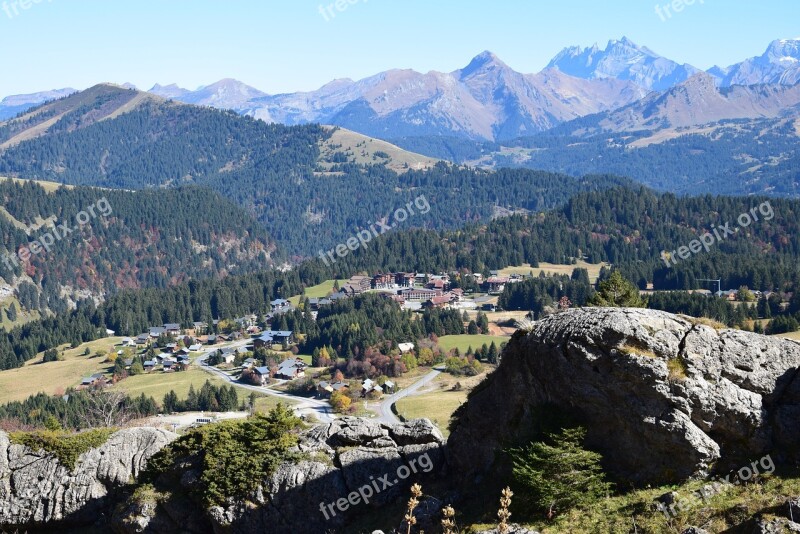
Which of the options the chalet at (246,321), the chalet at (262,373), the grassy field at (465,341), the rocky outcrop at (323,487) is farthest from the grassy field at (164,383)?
the rocky outcrop at (323,487)

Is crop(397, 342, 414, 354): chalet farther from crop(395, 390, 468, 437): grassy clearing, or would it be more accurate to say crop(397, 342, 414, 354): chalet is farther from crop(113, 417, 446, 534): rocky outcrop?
crop(113, 417, 446, 534): rocky outcrop

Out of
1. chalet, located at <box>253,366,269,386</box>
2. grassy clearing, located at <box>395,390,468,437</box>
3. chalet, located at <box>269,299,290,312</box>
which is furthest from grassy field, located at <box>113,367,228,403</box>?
chalet, located at <box>269,299,290,312</box>

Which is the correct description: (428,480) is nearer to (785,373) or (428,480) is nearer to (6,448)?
(785,373)

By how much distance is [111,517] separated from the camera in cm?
3894

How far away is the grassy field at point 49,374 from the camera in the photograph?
125 meters

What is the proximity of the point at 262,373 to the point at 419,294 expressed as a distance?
7081 centimetres

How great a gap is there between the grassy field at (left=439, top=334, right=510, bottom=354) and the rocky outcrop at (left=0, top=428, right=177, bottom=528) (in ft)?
297

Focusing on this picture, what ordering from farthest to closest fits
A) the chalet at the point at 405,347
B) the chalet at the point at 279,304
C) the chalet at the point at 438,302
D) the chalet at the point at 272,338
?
1. the chalet at the point at 279,304
2. the chalet at the point at 438,302
3. the chalet at the point at 272,338
4. the chalet at the point at 405,347

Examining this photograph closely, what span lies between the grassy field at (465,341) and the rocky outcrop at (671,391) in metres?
97.4

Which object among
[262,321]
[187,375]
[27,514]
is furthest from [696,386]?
[262,321]

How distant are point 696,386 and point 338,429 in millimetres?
16581

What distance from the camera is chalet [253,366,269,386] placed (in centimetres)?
12219

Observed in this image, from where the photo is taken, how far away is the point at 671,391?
2845 cm

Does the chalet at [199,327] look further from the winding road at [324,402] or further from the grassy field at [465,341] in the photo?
the grassy field at [465,341]
